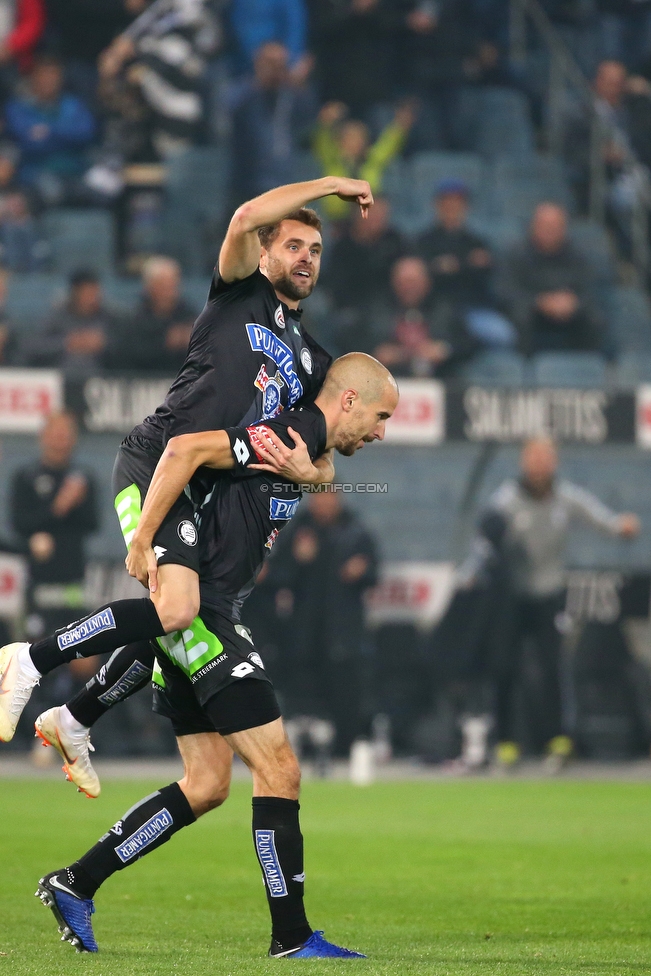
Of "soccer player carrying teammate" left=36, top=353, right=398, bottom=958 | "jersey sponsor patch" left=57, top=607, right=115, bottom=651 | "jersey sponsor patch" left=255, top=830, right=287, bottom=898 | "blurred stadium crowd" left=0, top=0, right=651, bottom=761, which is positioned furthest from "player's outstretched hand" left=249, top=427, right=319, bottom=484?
"blurred stadium crowd" left=0, top=0, right=651, bottom=761

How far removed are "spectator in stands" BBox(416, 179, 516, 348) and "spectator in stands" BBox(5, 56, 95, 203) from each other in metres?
4.31

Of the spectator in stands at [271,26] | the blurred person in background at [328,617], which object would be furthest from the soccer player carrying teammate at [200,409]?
the spectator in stands at [271,26]

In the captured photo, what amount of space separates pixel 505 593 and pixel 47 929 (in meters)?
8.87

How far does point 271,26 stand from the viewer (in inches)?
707

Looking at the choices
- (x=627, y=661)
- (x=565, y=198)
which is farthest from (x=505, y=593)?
(x=565, y=198)

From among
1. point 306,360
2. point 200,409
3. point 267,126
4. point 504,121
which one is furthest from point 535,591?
point 200,409

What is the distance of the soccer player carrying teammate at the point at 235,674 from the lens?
17.5ft

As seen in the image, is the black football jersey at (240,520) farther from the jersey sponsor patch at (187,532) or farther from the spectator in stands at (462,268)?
the spectator in stands at (462,268)

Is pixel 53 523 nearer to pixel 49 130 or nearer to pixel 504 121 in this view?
pixel 49 130

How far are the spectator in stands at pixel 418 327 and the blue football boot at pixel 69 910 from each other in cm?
1035

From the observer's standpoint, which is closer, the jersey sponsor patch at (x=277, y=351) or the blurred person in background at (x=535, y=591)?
the jersey sponsor patch at (x=277, y=351)

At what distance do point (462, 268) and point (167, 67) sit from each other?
4431 mm

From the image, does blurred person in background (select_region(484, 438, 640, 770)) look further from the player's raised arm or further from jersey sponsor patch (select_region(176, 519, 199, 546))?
the player's raised arm

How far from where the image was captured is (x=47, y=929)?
238 inches
